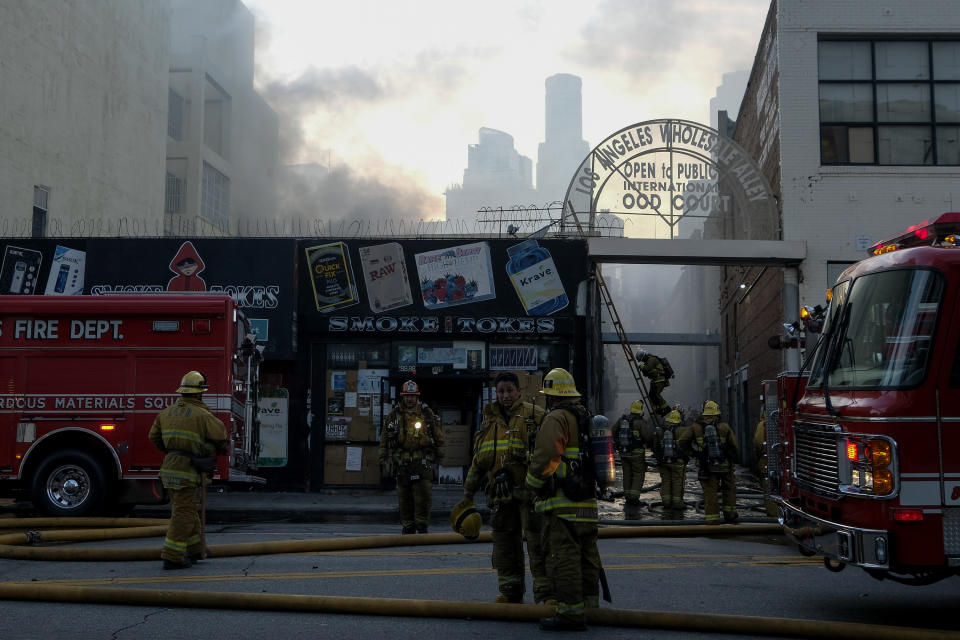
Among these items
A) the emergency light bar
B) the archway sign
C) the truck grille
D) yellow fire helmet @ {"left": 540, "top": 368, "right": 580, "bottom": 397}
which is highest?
the archway sign

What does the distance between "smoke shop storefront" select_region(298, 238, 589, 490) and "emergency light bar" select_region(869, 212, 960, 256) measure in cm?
977

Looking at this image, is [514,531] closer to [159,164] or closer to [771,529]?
[771,529]

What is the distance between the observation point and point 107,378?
12.5m

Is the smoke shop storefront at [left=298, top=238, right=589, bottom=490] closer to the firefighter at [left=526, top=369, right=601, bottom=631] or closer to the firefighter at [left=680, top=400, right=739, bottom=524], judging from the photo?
the firefighter at [left=680, top=400, right=739, bottom=524]

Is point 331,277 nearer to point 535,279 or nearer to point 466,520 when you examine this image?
point 535,279

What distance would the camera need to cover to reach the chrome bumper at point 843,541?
5.71 meters

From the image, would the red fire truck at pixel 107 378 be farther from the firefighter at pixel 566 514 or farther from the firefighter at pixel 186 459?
the firefighter at pixel 566 514

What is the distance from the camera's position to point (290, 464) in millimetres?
16703

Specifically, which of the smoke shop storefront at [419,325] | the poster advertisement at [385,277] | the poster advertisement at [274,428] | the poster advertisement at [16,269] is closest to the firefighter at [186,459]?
the poster advertisement at [274,428]

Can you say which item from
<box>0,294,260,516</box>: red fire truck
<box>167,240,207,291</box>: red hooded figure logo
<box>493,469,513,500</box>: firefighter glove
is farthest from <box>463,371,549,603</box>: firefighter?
<box>167,240,207,291</box>: red hooded figure logo

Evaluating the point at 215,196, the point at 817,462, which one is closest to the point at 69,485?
the point at 817,462

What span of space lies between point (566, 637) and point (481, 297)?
1145cm

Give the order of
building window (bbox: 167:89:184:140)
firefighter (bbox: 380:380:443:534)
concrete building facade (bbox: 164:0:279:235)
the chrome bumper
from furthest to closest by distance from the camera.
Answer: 1. building window (bbox: 167:89:184:140)
2. concrete building facade (bbox: 164:0:279:235)
3. firefighter (bbox: 380:380:443:534)
4. the chrome bumper

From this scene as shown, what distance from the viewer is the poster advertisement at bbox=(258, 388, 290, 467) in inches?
656
